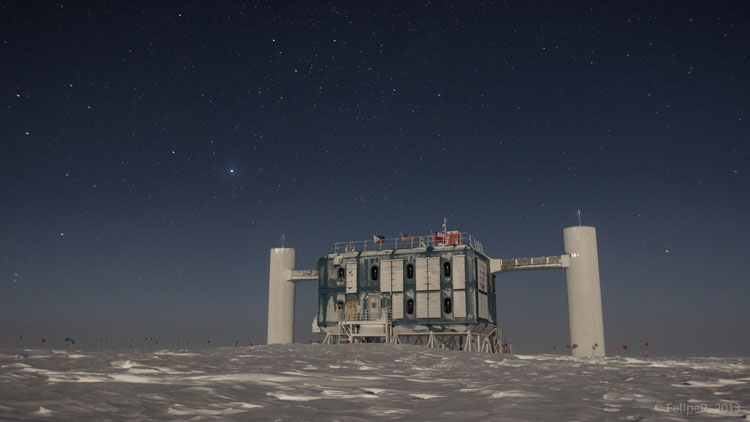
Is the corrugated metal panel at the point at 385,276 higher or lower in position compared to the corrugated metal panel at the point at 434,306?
higher

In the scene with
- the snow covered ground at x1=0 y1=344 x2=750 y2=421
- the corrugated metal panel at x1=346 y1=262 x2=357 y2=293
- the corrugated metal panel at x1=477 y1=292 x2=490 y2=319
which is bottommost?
the snow covered ground at x1=0 y1=344 x2=750 y2=421

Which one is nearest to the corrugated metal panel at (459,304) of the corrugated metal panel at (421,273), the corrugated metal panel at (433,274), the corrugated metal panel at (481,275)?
the corrugated metal panel at (433,274)

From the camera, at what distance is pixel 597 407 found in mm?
8484

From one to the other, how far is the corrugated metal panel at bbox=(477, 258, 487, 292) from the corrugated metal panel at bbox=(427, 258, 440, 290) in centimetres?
309

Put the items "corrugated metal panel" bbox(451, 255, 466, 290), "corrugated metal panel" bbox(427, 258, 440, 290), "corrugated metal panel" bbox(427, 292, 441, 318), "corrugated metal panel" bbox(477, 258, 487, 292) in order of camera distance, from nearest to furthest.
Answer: "corrugated metal panel" bbox(451, 255, 466, 290) < "corrugated metal panel" bbox(427, 292, 441, 318) < "corrugated metal panel" bbox(427, 258, 440, 290) < "corrugated metal panel" bbox(477, 258, 487, 292)

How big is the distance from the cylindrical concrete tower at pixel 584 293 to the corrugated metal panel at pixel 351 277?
16121 millimetres

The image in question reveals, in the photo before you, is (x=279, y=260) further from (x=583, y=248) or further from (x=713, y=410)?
(x=713, y=410)

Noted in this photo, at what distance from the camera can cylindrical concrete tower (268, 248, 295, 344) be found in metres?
48.1

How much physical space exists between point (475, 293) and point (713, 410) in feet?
105

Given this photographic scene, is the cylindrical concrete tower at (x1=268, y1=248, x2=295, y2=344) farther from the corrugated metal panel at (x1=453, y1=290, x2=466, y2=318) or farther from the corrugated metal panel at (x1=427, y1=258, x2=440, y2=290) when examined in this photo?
the corrugated metal panel at (x1=453, y1=290, x2=466, y2=318)

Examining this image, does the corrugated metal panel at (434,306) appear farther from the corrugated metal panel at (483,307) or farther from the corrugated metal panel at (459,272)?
the corrugated metal panel at (483,307)

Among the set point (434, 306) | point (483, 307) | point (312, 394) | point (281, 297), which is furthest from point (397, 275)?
point (312, 394)

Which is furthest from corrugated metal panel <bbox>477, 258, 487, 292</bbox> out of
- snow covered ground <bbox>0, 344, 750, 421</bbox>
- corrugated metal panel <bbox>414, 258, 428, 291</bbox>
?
snow covered ground <bbox>0, 344, 750, 421</bbox>

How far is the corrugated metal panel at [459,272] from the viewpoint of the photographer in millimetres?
40094
